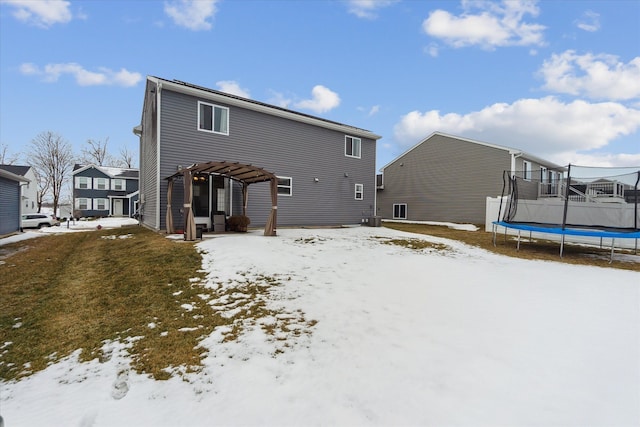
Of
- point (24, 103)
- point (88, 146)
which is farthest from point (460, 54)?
point (88, 146)

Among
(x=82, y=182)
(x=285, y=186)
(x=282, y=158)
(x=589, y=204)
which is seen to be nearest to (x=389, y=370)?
(x=285, y=186)

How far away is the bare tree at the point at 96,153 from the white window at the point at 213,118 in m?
40.1

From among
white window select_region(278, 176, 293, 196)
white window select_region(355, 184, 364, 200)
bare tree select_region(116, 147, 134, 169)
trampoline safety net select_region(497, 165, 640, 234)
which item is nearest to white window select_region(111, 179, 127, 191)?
bare tree select_region(116, 147, 134, 169)

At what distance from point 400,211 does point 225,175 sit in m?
16.2

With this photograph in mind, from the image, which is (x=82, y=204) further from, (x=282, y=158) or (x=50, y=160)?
(x=282, y=158)

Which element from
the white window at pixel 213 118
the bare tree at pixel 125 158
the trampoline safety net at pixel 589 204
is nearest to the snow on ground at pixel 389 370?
the trampoline safety net at pixel 589 204

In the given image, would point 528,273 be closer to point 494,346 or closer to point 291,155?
point 494,346

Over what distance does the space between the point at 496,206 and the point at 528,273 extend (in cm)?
1049

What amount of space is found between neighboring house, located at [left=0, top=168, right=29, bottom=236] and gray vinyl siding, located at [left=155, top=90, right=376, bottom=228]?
9339 millimetres

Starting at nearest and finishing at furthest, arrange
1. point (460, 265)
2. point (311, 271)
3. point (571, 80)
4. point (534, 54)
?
point (311, 271), point (460, 265), point (534, 54), point (571, 80)

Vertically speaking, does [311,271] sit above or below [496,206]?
below

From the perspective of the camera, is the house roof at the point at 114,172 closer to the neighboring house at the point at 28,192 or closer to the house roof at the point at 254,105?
the neighboring house at the point at 28,192

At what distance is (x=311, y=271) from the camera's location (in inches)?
235

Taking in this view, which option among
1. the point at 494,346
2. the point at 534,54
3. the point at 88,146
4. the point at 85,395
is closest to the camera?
the point at 85,395
